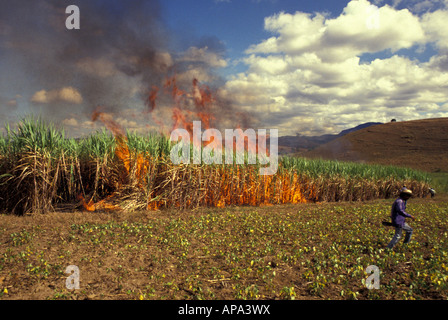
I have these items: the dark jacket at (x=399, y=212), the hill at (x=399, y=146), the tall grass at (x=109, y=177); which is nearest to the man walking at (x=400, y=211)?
the dark jacket at (x=399, y=212)

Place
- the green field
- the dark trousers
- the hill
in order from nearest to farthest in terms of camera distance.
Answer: the green field
the dark trousers
the hill

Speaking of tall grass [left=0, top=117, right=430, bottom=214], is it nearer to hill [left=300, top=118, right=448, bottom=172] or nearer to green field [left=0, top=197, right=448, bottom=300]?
green field [left=0, top=197, right=448, bottom=300]

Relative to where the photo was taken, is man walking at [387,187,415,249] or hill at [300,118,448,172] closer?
man walking at [387,187,415,249]

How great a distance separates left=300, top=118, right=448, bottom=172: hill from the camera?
61938 millimetres

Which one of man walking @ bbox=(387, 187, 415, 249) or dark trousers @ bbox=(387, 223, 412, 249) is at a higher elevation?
man walking @ bbox=(387, 187, 415, 249)

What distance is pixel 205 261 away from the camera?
7.29 meters

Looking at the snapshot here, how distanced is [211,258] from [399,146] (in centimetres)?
8008

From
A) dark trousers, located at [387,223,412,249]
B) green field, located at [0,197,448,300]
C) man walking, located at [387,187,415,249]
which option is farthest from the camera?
dark trousers, located at [387,223,412,249]

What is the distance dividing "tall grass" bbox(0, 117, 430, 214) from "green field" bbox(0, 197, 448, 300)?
4.21 ft

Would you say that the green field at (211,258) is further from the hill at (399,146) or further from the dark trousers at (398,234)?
the hill at (399,146)

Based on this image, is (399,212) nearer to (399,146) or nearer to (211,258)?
(211,258)

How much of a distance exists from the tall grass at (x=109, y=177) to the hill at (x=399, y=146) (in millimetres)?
52554

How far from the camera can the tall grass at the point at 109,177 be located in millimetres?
11211

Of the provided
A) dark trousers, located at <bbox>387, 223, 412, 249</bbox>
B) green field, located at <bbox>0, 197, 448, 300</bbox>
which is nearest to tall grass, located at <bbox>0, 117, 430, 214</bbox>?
green field, located at <bbox>0, 197, 448, 300</bbox>
